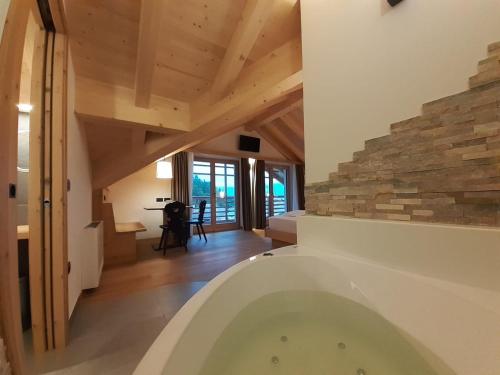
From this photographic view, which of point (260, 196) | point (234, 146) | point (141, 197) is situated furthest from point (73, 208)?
point (260, 196)

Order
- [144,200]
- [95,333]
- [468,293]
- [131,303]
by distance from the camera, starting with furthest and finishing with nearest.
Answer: [144,200], [131,303], [95,333], [468,293]

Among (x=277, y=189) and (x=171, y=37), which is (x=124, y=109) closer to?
(x=171, y=37)

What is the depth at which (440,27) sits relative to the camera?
89 centimetres

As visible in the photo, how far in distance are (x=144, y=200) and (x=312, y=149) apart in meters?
4.01

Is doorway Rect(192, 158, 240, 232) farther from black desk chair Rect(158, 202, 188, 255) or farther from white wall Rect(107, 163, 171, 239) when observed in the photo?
black desk chair Rect(158, 202, 188, 255)

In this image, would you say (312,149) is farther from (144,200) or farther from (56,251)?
(144,200)

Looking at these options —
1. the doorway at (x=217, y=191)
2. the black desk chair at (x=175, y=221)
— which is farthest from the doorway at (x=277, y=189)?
the black desk chair at (x=175, y=221)

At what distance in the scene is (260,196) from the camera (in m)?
5.85

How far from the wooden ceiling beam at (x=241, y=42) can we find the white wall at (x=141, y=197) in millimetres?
3043

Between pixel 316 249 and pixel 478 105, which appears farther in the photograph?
pixel 316 249

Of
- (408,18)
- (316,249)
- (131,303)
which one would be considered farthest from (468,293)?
(131,303)

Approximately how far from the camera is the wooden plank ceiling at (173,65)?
1.52 metres

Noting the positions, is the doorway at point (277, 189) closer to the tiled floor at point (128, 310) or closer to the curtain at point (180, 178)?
the curtain at point (180, 178)

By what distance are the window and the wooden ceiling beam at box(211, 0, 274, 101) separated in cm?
450
